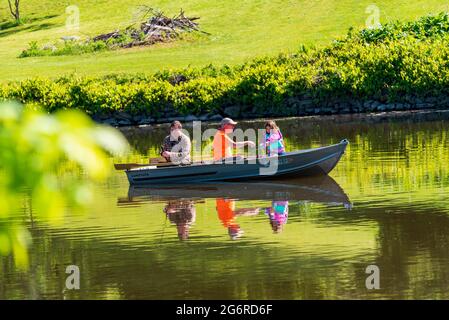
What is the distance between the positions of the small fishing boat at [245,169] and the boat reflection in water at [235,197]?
232 millimetres

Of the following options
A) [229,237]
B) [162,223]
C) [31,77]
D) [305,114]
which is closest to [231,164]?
[162,223]

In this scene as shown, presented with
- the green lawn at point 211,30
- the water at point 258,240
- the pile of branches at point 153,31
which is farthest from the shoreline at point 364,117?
the water at point 258,240

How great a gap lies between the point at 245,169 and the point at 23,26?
54.8 metres

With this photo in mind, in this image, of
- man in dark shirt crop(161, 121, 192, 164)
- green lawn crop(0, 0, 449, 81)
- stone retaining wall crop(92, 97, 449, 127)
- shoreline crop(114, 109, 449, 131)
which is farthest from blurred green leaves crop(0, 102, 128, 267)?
green lawn crop(0, 0, 449, 81)

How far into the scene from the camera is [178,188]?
31.4 metres

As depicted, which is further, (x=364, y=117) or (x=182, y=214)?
(x=364, y=117)

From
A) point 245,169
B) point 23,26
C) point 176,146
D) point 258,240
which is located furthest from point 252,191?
point 23,26

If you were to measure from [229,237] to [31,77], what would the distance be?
45.0 meters

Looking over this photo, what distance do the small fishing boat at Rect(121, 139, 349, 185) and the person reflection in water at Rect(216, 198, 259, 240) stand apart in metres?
3.33

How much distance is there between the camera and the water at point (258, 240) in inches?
633

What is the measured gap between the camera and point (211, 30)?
73188 mm

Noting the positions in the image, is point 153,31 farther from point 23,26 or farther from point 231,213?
point 231,213

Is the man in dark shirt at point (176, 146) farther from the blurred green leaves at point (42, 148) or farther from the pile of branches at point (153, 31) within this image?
the pile of branches at point (153, 31)

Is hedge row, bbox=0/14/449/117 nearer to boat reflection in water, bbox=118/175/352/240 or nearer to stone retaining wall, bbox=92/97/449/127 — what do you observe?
stone retaining wall, bbox=92/97/449/127
